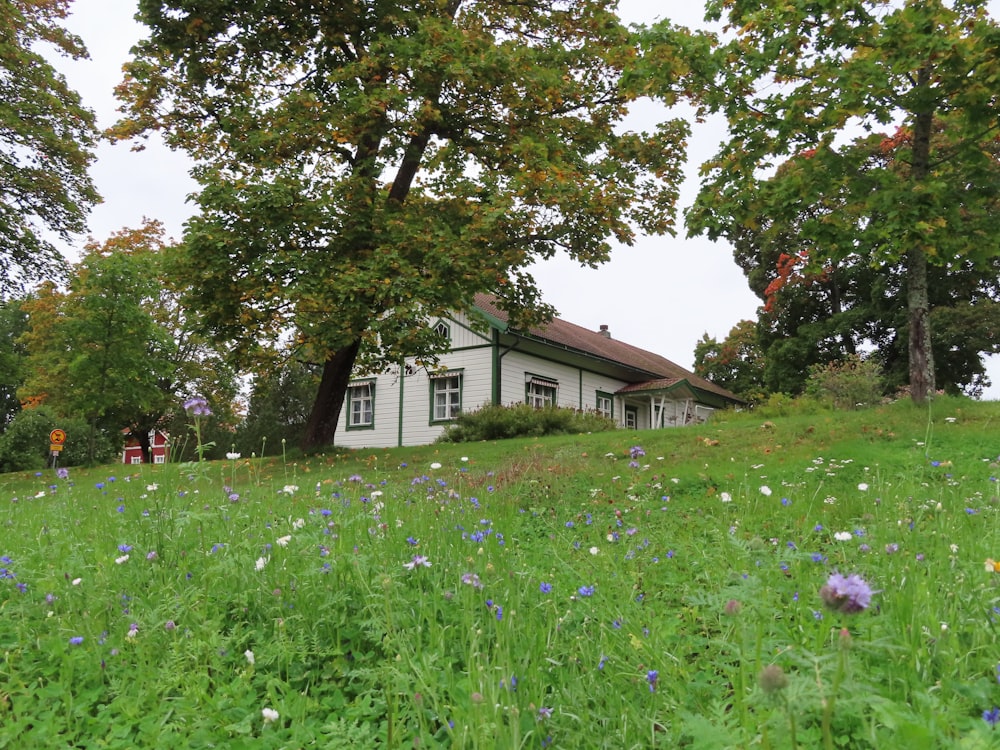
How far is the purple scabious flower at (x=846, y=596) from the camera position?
1.17 meters

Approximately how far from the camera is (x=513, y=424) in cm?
1800

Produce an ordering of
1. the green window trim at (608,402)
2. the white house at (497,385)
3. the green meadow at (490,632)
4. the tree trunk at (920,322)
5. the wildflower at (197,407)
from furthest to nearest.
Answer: the green window trim at (608,402) < the white house at (497,385) < the tree trunk at (920,322) < the wildflower at (197,407) < the green meadow at (490,632)

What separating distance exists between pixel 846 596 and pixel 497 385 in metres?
19.6

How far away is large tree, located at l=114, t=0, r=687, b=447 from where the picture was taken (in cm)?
1165

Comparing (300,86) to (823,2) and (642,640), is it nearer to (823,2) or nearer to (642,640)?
(823,2)

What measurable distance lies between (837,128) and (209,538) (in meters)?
9.26

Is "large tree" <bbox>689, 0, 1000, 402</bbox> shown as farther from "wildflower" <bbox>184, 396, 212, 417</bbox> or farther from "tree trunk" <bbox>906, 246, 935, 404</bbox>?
"wildflower" <bbox>184, 396, 212, 417</bbox>

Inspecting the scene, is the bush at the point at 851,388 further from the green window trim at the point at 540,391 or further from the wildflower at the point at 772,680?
the wildflower at the point at 772,680

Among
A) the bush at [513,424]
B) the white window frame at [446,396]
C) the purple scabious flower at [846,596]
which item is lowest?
the purple scabious flower at [846,596]

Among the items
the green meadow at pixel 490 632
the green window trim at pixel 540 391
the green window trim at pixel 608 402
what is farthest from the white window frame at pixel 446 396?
the green meadow at pixel 490 632

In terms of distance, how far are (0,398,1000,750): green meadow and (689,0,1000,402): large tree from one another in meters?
5.85

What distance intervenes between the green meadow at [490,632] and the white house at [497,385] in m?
15.5

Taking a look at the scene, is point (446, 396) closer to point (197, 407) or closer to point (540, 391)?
point (540, 391)

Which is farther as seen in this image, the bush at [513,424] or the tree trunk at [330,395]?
the bush at [513,424]
